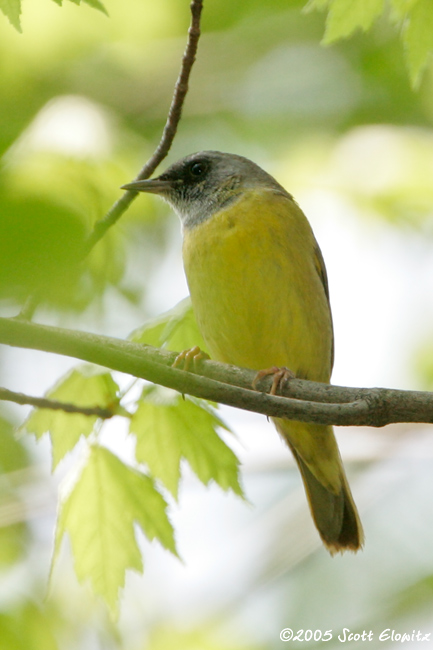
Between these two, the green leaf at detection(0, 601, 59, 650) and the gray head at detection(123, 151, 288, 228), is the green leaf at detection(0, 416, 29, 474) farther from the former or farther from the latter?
the gray head at detection(123, 151, 288, 228)

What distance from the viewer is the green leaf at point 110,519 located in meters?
3.64

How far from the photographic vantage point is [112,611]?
11.4ft

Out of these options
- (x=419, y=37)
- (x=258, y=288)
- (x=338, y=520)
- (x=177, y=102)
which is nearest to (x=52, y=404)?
(x=177, y=102)

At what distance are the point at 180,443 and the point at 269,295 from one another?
173 cm

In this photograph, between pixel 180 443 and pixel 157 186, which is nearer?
pixel 180 443

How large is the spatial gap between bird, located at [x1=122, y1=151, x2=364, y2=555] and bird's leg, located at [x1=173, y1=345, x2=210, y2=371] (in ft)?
2.18

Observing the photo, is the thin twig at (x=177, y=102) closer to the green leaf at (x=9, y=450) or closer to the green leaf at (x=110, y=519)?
the green leaf at (x=9, y=450)

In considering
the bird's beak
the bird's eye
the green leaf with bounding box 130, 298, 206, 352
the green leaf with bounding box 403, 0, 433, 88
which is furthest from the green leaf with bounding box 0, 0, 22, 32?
the bird's eye

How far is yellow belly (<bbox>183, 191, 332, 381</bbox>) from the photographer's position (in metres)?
5.14

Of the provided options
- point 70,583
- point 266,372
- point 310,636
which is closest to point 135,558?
point 266,372

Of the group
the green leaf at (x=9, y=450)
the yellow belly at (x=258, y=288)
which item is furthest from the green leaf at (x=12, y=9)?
the yellow belly at (x=258, y=288)

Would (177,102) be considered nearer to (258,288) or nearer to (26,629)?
(258,288)

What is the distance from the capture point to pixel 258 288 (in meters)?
5.13

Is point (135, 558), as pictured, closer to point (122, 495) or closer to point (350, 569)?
point (122, 495)
